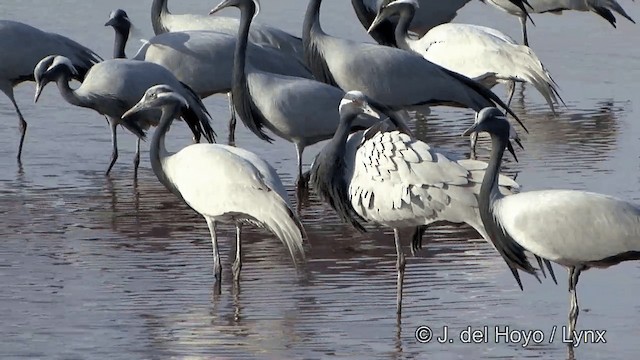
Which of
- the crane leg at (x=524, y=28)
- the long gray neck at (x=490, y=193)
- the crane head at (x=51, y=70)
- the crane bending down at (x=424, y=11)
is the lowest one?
the crane leg at (x=524, y=28)

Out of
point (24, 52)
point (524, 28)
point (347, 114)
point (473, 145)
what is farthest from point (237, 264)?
point (524, 28)

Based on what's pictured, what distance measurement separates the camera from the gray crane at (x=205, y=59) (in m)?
13.4

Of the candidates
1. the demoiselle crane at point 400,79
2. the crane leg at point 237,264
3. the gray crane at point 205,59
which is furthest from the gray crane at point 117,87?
the crane leg at point 237,264

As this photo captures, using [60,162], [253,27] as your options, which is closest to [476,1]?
[253,27]

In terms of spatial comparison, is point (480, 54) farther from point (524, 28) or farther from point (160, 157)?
point (160, 157)

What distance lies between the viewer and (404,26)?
14.3m

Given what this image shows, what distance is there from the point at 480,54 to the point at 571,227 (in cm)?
537

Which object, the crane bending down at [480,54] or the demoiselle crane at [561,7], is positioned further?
the demoiselle crane at [561,7]

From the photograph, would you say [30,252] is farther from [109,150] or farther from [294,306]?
[109,150]

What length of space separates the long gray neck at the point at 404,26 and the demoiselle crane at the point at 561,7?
306cm

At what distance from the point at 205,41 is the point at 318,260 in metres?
3.73

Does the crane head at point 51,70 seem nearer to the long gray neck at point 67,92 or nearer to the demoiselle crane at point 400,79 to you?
the long gray neck at point 67,92

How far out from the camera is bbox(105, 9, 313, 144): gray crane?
Result: 44.1ft

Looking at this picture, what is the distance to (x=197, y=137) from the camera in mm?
12469
